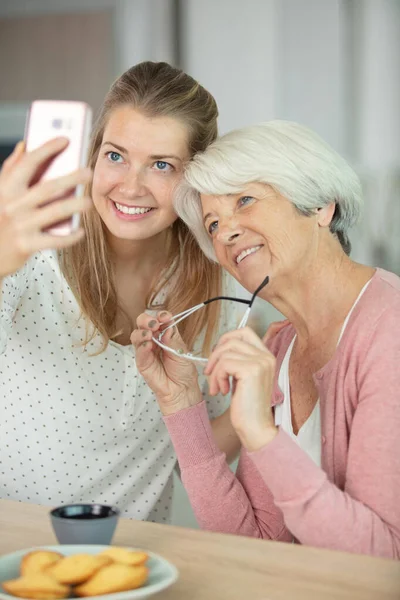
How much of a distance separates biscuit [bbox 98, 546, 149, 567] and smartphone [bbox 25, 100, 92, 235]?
14.4 inches

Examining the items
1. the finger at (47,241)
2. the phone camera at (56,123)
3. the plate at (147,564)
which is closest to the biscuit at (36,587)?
the plate at (147,564)

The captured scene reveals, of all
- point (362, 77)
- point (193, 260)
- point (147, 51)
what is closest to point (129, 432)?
point (193, 260)

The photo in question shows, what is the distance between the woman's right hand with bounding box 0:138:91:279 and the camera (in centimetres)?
96

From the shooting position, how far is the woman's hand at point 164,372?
146 centimetres

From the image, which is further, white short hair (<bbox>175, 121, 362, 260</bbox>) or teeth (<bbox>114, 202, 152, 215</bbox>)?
teeth (<bbox>114, 202, 152, 215</bbox>)

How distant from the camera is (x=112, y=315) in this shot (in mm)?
A: 1710

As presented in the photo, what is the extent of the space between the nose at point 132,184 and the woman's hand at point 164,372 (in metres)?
0.23

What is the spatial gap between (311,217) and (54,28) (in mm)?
3216

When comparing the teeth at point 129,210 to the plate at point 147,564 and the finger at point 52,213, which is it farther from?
the plate at point 147,564

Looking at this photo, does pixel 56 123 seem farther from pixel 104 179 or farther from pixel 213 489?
pixel 213 489

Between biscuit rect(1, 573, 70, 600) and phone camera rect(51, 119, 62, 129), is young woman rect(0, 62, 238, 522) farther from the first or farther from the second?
biscuit rect(1, 573, 70, 600)

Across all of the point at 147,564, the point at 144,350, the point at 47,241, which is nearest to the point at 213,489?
the point at 144,350

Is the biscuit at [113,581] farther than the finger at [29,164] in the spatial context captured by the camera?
No

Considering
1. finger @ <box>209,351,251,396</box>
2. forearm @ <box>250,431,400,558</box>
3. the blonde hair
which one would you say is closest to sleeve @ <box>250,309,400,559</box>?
forearm @ <box>250,431,400,558</box>
